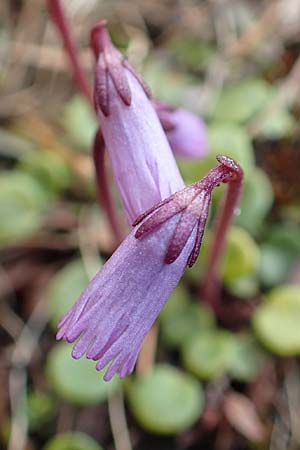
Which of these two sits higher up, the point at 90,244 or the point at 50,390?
the point at 90,244

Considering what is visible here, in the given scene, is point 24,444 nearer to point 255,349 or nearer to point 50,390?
point 50,390

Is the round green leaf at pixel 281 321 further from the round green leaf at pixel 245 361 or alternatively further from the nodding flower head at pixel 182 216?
the nodding flower head at pixel 182 216

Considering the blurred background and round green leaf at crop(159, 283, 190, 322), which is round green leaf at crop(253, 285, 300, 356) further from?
round green leaf at crop(159, 283, 190, 322)

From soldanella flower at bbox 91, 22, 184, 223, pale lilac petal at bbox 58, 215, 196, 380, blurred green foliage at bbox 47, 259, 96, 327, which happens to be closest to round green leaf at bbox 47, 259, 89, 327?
blurred green foliage at bbox 47, 259, 96, 327

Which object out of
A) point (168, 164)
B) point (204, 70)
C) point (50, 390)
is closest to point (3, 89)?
point (204, 70)

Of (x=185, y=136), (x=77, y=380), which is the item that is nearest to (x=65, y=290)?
(x=77, y=380)

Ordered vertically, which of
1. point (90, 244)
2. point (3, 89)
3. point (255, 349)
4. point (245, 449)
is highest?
point (3, 89)
